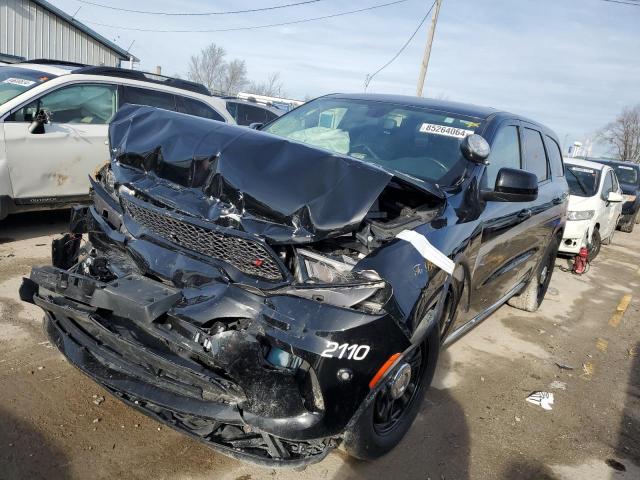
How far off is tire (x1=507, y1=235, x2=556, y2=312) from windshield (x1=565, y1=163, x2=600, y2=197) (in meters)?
3.46

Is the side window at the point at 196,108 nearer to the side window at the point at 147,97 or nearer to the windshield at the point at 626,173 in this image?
the side window at the point at 147,97

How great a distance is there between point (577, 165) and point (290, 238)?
336 inches

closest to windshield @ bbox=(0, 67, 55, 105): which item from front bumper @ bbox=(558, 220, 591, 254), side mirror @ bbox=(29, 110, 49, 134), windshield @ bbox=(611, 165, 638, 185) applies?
side mirror @ bbox=(29, 110, 49, 134)

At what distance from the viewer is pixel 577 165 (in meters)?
9.29

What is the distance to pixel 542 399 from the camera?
12.6ft

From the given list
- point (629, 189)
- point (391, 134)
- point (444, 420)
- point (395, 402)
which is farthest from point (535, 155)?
point (629, 189)

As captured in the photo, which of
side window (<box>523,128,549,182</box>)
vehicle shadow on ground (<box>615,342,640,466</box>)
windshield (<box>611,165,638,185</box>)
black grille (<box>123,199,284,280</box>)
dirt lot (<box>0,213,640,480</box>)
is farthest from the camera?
windshield (<box>611,165,638,185</box>)

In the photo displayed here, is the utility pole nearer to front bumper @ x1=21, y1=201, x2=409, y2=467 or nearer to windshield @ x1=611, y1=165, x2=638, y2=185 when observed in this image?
windshield @ x1=611, y1=165, x2=638, y2=185

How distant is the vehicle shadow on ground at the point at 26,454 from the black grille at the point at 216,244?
1.16 metres

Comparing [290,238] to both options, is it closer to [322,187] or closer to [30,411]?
[322,187]

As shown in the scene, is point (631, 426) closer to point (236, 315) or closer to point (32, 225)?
point (236, 315)

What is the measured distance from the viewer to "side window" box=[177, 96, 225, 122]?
22.8 feet

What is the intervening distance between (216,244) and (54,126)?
4.20 meters

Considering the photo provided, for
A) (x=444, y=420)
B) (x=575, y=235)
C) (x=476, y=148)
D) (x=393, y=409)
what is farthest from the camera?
(x=575, y=235)
